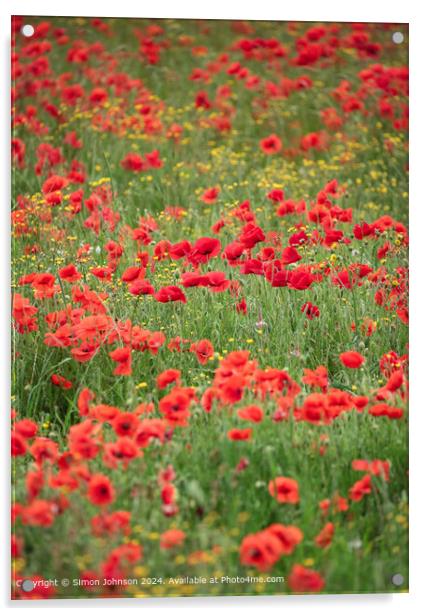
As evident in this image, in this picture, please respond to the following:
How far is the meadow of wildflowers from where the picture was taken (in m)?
2.91

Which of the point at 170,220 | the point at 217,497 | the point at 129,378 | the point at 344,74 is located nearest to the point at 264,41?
the point at 344,74

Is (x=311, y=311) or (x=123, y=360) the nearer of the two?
(x=123, y=360)

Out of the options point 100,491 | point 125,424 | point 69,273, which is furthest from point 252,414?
point 69,273

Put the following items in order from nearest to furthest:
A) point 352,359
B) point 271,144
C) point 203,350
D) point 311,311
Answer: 1. point 352,359
2. point 203,350
3. point 311,311
4. point 271,144

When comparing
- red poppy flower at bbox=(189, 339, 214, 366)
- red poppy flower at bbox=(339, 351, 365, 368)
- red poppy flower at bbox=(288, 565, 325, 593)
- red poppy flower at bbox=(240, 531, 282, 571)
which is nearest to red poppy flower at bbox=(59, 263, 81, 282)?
red poppy flower at bbox=(189, 339, 214, 366)

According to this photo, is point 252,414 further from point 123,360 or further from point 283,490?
point 123,360

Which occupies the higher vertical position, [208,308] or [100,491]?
[208,308]

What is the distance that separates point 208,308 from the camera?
346 centimetres

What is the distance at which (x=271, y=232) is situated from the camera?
3.86 m

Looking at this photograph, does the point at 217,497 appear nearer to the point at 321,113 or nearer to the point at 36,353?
the point at 36,353

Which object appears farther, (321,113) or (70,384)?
(321,113)

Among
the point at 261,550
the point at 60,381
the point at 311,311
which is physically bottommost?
the point at 261,550

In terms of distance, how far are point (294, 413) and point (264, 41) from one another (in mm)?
1602

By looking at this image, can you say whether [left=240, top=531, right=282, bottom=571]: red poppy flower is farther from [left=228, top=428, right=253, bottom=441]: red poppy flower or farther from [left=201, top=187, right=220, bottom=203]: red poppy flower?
[left=201, top=187, right=220, bottom=203]: red poppy flower
